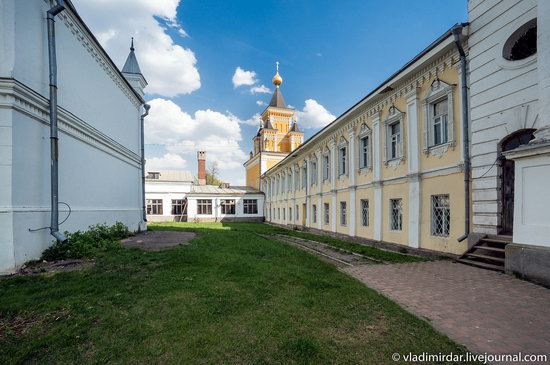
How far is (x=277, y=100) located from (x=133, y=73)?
35.2m

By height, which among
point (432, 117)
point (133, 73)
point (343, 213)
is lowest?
point (343, 213)

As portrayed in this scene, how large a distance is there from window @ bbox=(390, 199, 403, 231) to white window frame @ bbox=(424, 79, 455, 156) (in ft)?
8.27

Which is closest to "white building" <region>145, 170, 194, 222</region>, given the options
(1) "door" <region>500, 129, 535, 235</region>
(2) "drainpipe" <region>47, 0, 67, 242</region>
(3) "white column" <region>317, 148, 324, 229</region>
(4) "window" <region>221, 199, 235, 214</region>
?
(4) "window" <region>221, 199, 235, 214</region>

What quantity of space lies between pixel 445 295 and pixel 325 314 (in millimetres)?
2477

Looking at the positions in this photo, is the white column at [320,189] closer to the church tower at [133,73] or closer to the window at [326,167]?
the window at [326,167]

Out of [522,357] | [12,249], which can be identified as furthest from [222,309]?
[12,249]

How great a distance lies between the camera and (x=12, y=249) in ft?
19.5

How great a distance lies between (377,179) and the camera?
12.8 meters

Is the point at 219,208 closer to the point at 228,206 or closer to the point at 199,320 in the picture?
the point at 228,206

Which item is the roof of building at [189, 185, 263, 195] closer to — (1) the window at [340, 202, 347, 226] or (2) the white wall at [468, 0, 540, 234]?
(1) the window at [340, 202, 347, 226]

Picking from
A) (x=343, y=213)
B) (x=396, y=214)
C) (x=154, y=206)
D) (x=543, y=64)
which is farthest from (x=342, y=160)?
(x=154, y=206)

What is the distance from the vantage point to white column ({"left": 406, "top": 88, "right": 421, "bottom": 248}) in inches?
406

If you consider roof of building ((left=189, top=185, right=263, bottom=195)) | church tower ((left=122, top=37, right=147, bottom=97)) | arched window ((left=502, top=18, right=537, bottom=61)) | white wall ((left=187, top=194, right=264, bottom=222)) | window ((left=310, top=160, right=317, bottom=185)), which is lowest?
white wall ((left=187, top=194, right=264, bottom=222))

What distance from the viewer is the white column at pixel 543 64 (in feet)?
19.6
